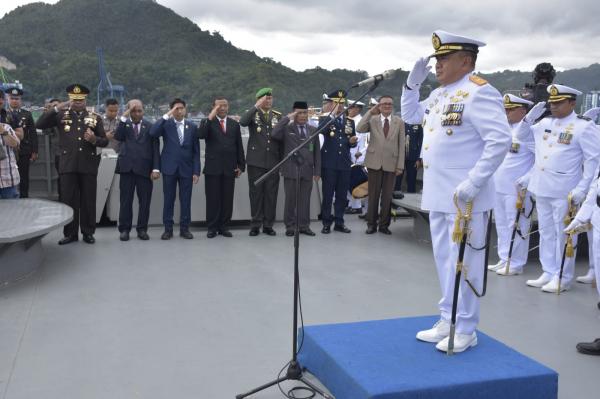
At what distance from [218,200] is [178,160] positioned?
66 centimetres

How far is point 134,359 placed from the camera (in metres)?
3.32

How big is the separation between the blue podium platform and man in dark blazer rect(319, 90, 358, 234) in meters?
4.18

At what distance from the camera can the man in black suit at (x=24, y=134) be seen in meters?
7.30

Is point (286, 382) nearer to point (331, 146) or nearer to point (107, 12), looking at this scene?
point (331, 146)

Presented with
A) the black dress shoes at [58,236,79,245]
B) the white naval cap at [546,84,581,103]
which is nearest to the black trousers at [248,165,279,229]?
the black dress shoes at [58,236,79,245]

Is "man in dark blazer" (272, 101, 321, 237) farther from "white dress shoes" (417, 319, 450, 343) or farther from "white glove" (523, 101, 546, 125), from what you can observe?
"white dress shoes" (417, 319, 450, 343)

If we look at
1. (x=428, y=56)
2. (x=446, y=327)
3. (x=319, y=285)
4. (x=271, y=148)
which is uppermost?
(x=428, y=56)

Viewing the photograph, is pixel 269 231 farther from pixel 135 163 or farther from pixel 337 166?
pixel 135 163

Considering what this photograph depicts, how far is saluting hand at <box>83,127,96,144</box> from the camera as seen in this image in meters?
6.08

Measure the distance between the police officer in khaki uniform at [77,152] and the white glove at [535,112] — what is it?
13.9 ft

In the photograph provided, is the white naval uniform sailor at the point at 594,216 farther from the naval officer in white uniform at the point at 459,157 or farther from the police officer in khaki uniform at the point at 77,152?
the police officer in khaki uniform at the point at 77,152

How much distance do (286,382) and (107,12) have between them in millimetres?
54663

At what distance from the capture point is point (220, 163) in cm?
683

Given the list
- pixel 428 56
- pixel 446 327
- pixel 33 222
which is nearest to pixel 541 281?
pixel 446 327
